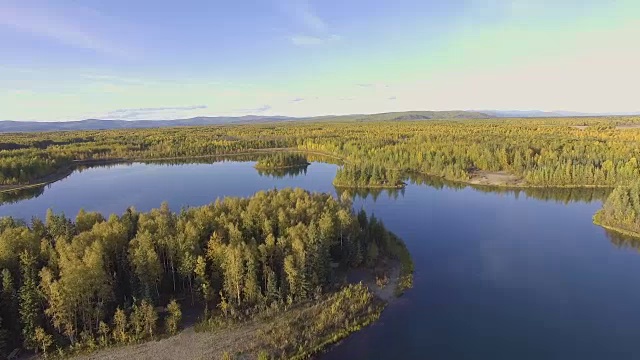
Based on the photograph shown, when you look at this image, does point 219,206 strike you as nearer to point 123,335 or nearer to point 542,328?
point 123,335

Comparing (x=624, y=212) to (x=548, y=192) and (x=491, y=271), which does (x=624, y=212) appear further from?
(x=491, y=271)

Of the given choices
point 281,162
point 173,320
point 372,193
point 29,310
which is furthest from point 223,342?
point 281,162

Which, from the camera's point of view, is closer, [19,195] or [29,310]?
[29,310]

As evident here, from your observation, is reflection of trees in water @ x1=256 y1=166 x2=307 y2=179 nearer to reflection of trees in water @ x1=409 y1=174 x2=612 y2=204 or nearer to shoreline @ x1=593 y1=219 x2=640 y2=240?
reflection of trees in water @ x1=409 y1=174 x2=612 y2=204

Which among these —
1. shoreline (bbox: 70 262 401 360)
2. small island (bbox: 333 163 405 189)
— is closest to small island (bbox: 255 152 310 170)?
small island (bbox: 333 163 405 189)

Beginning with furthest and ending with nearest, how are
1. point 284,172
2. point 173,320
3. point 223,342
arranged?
point 284,172
point 173,320
point 223,342

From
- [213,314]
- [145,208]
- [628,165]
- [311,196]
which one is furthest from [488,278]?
[628,165]

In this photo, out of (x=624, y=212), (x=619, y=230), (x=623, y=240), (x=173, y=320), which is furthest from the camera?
(x=624, y=212)
